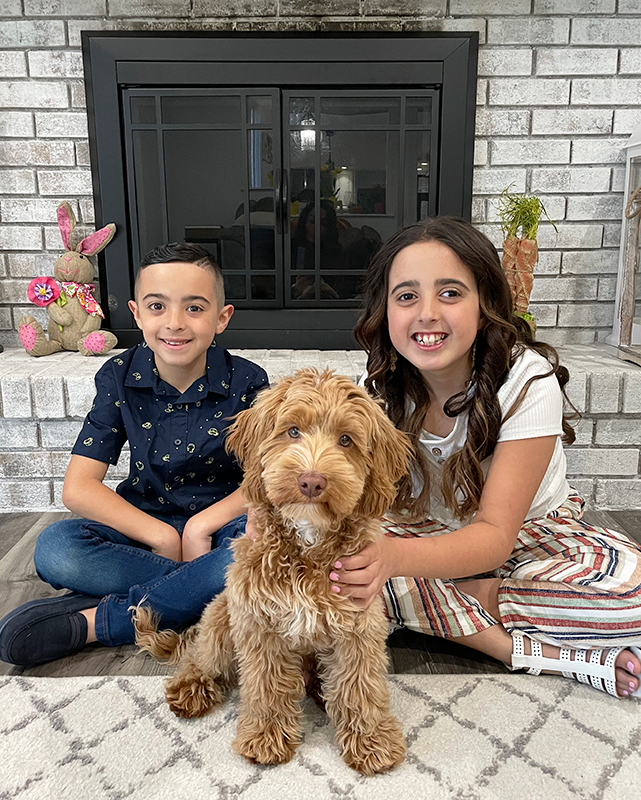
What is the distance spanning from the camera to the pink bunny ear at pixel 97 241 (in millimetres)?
2336

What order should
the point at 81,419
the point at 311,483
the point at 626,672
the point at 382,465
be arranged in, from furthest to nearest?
the point at 81,419 < the point at 626,672 < the point at 382,465 < the point at 311,483

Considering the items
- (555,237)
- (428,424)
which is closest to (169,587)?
(428,424)

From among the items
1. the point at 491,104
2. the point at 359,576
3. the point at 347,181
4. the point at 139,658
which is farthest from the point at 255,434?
the point at 491,104

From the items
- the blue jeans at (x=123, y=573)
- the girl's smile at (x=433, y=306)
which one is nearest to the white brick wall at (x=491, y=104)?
the girl's smile at (x=433, y=306)

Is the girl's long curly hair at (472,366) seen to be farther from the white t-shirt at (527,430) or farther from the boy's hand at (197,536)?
the boy's hand at (197,536)

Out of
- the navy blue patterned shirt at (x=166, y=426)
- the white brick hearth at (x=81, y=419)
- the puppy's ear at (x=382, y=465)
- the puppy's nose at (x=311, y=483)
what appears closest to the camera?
the puppy's nose at (x=311, y=483)

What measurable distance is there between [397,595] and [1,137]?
84.5 inches

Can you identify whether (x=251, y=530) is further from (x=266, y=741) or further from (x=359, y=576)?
(x=266, y=741)

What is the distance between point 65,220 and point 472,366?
1673 millimetres

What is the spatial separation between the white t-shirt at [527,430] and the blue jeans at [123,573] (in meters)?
0.45

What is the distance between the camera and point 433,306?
3.98 ft

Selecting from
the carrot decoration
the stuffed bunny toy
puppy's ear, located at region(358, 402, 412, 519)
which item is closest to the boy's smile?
puppy's ear, located at region(358, 402, 412, 519)

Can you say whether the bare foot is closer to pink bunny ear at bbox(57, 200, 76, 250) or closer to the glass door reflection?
the glass door reflection

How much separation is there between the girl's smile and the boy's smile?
431 mm
